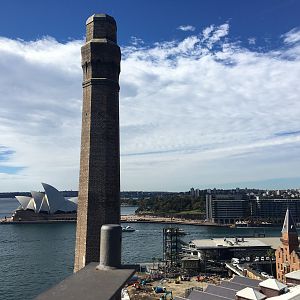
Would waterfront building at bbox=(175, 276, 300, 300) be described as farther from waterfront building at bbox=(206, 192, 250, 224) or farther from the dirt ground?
waterfront building at bbox=(206, 192, 250, 224)

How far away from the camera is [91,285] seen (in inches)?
262

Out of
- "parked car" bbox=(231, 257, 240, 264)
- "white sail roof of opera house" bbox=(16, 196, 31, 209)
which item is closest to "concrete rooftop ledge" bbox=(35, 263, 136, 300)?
"parked car" bbox=(231, 257, 240, 264)

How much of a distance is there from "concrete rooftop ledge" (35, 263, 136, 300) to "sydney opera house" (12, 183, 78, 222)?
368ft

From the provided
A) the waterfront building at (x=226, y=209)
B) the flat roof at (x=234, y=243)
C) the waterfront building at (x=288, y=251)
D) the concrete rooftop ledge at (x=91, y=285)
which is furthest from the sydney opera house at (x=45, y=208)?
the concrete rooftop ledge at (x=91, y=285)

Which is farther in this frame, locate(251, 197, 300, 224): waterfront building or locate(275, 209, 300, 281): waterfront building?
locate(251, 197, 300, 224): waterfront building

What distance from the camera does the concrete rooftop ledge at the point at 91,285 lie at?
19.8 feet

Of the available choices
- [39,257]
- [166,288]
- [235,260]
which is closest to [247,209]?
[235,260]

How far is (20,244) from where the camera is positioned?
6969cm

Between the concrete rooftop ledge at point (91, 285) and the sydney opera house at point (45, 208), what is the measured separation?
112168 mm

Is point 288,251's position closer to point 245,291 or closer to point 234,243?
point 234,243

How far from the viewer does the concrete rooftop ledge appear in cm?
602

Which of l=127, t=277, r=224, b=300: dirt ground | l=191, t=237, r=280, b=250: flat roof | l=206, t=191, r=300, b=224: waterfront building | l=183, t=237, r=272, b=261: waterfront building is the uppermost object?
l=206, t=191, r=300, b=224: waterfront building

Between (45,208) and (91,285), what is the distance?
4555 inches

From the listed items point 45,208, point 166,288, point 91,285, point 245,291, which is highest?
point 45,208
